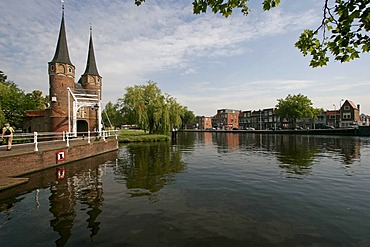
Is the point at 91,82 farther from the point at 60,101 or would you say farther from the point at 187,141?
the point at 187,141

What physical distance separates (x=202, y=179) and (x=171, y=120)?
106ft

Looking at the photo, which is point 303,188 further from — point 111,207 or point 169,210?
point 111,207

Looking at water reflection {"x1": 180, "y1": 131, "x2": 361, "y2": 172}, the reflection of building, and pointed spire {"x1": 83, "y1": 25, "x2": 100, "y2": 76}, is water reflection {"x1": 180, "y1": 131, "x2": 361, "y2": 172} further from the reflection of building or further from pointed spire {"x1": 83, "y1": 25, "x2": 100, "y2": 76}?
pointed spire {"x1": 83, "y1": 25, "x2": 100, "y2": 76}

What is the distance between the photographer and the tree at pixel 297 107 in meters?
74.1

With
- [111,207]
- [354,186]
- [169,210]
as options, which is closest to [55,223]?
[111,207]

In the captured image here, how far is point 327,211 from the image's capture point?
6957mm

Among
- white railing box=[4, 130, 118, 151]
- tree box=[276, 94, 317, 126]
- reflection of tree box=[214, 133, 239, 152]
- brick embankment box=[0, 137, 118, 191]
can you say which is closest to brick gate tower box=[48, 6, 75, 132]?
white railing box=[4, 130, 118, 151]

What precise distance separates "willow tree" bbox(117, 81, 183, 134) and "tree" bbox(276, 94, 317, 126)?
48269mm

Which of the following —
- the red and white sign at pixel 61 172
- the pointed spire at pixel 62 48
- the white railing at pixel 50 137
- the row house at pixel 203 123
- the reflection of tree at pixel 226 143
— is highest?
the pointed spire at pixel 62 48

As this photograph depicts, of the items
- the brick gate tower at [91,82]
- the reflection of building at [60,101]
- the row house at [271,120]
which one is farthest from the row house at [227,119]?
the reflection of building at [60,101]

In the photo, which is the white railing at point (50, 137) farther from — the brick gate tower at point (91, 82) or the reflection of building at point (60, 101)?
the brick gate tower at point (91, 82)

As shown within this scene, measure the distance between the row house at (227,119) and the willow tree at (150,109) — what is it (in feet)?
259

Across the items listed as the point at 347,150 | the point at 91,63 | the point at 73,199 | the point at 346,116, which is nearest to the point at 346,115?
the point at 346,116

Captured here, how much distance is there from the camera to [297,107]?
7481 cm
